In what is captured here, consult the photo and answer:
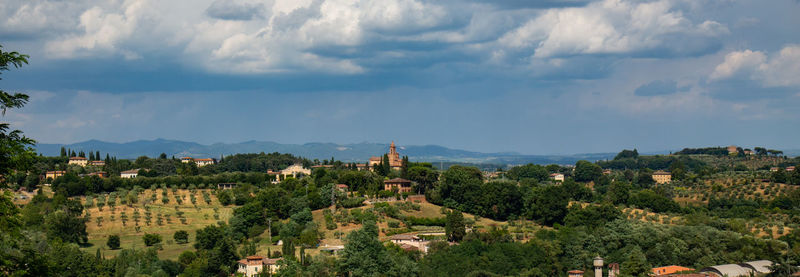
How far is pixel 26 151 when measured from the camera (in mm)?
14977

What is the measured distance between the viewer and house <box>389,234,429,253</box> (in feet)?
190

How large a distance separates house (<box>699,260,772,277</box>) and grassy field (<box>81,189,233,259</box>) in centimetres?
3936

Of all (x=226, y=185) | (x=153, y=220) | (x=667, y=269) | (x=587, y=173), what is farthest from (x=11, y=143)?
(x=587, y=173)

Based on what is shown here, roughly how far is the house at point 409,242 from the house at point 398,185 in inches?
852

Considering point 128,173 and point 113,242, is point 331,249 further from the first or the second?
point 128,173

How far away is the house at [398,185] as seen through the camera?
273ft

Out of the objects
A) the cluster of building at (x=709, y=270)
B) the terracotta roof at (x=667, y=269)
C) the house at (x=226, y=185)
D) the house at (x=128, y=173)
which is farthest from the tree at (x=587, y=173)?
the terracotta roof at (x=667, y=269)

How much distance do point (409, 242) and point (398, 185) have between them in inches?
949

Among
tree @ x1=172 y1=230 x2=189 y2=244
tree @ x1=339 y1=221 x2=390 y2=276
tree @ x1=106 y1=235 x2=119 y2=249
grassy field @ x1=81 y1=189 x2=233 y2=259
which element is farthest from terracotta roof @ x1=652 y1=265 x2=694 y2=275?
tree @ x1=106 y1=235 x2=119 y2=249

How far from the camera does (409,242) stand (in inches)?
2359

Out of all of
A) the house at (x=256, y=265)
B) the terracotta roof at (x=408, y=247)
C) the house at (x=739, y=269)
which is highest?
the terracotta roof at (x=408, y=247)

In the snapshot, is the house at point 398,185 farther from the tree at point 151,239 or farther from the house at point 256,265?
the house at point 256,265

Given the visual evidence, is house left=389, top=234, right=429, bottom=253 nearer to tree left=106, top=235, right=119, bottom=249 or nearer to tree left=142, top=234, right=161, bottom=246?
tree left=142, top=234, right=161, bottom=246

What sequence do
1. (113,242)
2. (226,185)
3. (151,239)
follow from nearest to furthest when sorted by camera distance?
1. (113,242)
2. (151,239)
3. (226,185)
